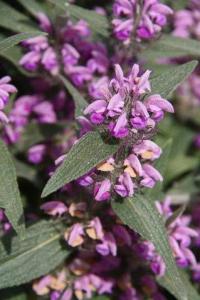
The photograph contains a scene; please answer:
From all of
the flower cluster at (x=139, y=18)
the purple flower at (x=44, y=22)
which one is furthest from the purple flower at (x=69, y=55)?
the flower cluster at (x=139, y=18)

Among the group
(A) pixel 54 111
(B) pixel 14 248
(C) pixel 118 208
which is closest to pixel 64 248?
(B) pixel 14 248

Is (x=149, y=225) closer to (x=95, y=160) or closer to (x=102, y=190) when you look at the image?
(x=102, y=190)

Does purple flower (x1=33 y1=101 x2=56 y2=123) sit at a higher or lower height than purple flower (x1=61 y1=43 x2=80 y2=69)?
lower

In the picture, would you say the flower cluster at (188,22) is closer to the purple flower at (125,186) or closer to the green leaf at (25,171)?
the green leaf at (25,171)

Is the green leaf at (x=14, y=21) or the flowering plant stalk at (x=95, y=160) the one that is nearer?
the flowering plant stalk at (x=95, y=160)

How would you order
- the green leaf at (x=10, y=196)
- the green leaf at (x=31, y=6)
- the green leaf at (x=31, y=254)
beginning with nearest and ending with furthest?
the green leaf at (x=10, y=196)
the green leaf at (x=31, y=254)
the green leaf at (x=31, y=6)

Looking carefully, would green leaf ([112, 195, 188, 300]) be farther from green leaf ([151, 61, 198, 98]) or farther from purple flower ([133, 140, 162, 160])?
green leaf ([151, 61, 198, 98])

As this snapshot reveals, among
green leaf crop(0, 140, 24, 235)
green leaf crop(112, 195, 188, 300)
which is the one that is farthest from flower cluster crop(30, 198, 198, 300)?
green leaf crop(0, 140, 24, 235)
